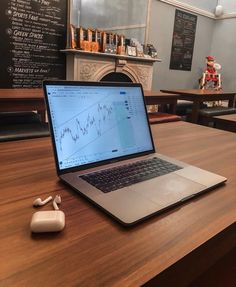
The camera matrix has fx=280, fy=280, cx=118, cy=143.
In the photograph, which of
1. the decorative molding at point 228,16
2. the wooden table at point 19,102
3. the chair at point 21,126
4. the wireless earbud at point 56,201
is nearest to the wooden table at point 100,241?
the wireless earbud at point 56,201

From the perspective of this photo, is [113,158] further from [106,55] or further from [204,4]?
[204,4]

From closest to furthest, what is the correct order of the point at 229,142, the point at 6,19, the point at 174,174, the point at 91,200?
the point at 91,200, the point at 174,174, the point at 229,142, the point at 6,19

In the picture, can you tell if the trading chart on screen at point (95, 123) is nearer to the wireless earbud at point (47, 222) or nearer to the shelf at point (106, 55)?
the wireless earbud at point (47, 222)

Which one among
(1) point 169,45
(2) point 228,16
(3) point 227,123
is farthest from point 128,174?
(2) point 228,16

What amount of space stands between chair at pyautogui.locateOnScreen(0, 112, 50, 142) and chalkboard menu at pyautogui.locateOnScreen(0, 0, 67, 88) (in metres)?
1.11

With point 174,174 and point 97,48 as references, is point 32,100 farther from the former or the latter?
point 97,48

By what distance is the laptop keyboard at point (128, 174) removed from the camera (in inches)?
25.8

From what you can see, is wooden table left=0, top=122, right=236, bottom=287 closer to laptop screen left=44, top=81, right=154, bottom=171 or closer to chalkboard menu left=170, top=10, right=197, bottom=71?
laptop screen left=44, top=81, right=154, bottom=171

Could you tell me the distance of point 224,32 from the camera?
5.90 metres

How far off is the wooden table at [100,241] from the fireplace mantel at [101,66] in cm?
307

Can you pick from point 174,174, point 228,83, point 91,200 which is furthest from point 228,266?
point 228,83

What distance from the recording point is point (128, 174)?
71cm

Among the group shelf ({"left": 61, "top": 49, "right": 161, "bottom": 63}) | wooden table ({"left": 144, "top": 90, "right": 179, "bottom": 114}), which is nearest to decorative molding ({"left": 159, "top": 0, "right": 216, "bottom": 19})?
shelf ({"left": 61, "top": 49, "right": 161, "bottom": 63})

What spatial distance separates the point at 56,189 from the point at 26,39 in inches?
125
